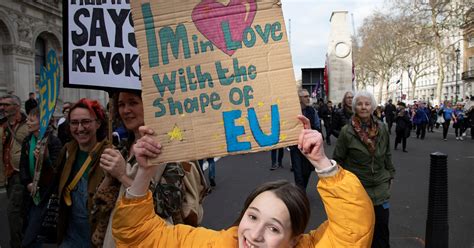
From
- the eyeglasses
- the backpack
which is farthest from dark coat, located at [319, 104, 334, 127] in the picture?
the backpack

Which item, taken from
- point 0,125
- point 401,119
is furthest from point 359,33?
point 0,125

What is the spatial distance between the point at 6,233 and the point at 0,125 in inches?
50.6

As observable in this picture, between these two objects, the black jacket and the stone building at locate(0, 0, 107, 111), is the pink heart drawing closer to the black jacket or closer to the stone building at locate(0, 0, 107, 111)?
the black jacket

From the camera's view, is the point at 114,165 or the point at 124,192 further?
the point at 114,165

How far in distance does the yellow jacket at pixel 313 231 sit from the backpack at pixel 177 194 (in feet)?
0.50

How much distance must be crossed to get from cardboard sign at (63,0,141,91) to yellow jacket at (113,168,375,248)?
2.66 ft

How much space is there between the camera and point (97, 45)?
216 cm

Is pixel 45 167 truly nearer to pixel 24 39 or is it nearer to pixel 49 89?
pixel 49 89

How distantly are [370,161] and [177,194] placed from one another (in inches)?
89.2

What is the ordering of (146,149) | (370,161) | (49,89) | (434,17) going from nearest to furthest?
(146,149), (49,89), (370,161), (434,17)

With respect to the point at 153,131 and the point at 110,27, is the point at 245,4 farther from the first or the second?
the point at 110,27

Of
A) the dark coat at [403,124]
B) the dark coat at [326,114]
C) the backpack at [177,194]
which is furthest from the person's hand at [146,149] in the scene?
the dark coat at [326,114]

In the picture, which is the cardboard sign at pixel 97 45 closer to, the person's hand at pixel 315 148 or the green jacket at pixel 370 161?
the person's hand at pixel 315 148

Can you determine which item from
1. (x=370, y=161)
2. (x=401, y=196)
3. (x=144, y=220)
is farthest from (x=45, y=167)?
(x=401, y=196)
